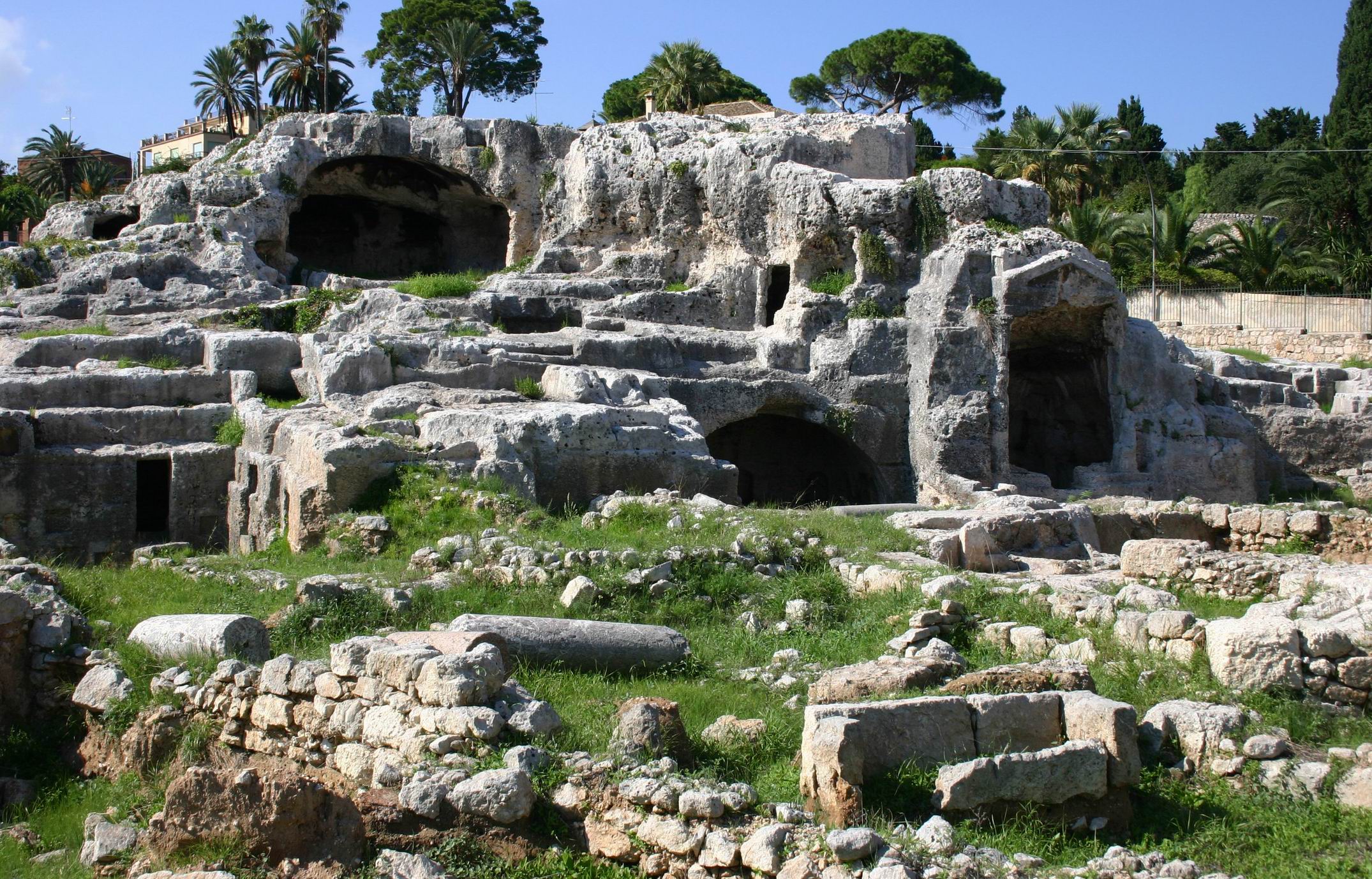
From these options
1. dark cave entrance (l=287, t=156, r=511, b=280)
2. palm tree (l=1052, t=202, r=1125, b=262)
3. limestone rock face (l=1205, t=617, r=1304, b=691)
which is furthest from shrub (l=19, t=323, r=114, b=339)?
palm tree (l=1052, t=202, r=1125, b=262)

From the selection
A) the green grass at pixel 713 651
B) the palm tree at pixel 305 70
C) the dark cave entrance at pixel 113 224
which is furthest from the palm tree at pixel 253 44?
the green grass at pixel 713 651

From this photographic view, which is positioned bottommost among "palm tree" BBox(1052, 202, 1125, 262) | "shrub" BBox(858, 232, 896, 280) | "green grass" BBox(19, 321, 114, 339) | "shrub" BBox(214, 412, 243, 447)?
"shrub" BBox(214, 412, 243, 447)

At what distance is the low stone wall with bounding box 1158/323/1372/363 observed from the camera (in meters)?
27.5

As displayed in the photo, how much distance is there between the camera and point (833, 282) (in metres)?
20.8

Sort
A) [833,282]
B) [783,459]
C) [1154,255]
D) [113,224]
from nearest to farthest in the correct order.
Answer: [833,282] < [783,459] < [113,224] < [1154,255]

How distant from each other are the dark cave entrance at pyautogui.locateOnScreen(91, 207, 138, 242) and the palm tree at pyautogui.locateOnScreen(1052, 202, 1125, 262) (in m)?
21.2

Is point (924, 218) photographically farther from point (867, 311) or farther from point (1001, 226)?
point (867, 311)

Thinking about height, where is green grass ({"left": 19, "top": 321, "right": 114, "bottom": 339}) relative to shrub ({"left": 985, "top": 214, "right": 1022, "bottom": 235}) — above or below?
below

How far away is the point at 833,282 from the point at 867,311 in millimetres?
1093

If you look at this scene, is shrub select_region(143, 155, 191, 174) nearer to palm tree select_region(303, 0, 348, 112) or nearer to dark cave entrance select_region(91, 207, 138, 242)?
dark cave entrance select_region(91, 207, 138, 242)

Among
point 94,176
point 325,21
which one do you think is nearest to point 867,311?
point 325,21

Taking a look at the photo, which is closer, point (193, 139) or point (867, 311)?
point (867, 311)

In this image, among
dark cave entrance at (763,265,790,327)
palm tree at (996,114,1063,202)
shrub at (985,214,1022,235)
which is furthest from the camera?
palm tree at (996,114,1063,202)

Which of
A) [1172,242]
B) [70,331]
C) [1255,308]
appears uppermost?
[1172,242]
